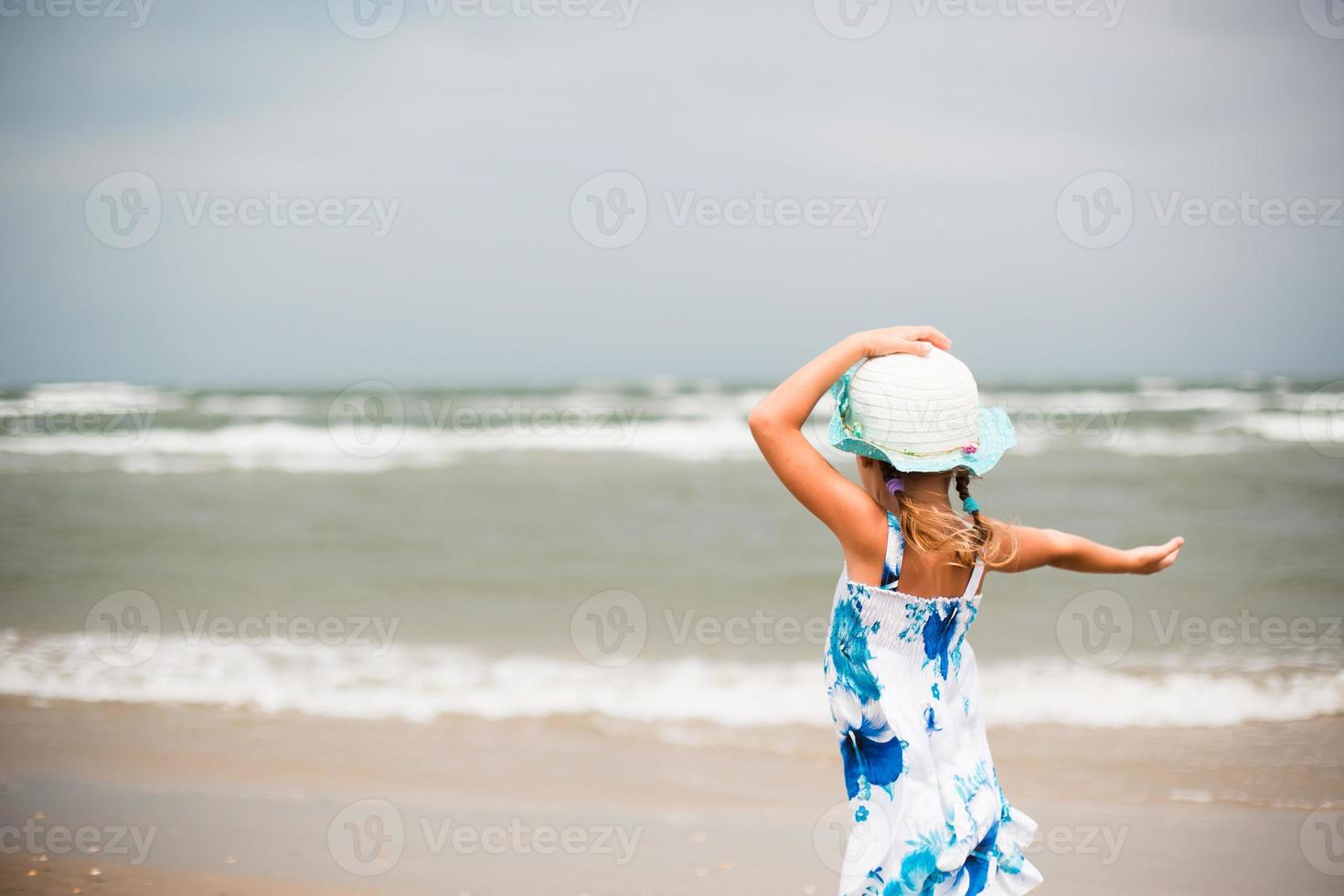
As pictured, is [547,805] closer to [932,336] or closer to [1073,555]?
[1073,555]

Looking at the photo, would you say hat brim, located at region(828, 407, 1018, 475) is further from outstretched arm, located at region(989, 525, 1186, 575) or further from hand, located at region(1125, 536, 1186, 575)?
hand, located at region(1125, 536, 1186, 575)

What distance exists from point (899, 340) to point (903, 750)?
79 cm

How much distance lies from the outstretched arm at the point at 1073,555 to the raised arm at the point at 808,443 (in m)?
0.32

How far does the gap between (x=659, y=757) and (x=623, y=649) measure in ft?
5.40

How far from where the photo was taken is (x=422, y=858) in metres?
3.93

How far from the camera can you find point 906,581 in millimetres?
1934

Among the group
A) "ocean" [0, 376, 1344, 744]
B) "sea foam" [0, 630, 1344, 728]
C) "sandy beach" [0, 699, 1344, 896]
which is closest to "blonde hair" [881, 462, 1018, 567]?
"sandy beach" [0, 699, 1344, 896]

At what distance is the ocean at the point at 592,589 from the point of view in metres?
5.72

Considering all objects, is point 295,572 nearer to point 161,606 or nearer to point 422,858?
point 161,606

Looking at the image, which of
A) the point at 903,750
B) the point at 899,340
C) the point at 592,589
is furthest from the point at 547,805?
the point at 592,589

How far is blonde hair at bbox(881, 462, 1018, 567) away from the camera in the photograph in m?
1.91

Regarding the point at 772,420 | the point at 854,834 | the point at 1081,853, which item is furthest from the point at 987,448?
the point at 1081,853

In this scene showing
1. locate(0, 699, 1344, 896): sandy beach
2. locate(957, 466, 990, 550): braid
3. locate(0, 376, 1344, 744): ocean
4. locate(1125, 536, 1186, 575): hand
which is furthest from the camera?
locate(0, 376, 1344, 744): ocean

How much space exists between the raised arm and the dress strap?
22 cm
